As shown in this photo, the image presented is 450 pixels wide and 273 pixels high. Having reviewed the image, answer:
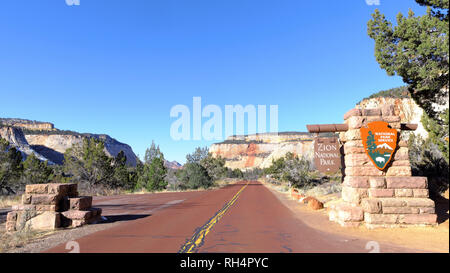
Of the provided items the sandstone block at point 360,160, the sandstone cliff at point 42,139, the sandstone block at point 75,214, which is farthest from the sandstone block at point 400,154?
the sandstone cliff at point 42,139

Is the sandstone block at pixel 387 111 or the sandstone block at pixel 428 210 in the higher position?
the sandstone block at pixel 387 111

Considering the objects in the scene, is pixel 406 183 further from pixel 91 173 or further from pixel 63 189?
pixel 91 173

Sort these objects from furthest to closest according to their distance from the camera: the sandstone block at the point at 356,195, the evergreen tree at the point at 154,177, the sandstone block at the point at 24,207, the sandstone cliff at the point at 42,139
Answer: the sandstone cliff at the point at 42,139, the evergreen tree at the point at 154,177, the sandstone block at the point at 24,207, the sandstone block at the point at 356,195

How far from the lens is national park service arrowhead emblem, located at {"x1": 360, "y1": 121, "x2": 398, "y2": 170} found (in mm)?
8719

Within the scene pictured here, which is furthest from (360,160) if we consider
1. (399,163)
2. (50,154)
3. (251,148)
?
(251,148)

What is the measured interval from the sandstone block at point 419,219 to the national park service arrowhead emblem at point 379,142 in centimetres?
166

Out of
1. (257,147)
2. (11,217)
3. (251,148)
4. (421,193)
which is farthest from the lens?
(251,148)

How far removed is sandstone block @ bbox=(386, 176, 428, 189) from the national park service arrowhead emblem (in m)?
0.53

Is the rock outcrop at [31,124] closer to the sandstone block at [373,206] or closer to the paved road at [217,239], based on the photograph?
the paved road at [217,239]

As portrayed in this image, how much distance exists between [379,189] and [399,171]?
1.15 meters

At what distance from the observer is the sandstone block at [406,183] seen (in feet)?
27.4

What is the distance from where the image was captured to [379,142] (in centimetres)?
878
